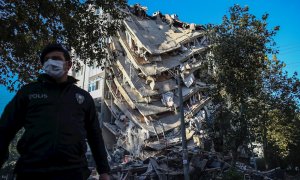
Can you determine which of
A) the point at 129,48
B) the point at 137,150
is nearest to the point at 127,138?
the point at 137,150

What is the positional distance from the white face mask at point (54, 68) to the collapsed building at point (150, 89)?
32807mm

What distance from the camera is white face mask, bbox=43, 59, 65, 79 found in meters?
2.86

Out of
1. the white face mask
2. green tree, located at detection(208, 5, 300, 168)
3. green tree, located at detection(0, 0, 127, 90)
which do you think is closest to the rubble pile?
green tree, located at detection(208, 5, 300, 168)

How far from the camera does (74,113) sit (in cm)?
276

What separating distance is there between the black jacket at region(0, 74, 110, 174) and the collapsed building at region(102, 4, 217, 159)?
1292 inches

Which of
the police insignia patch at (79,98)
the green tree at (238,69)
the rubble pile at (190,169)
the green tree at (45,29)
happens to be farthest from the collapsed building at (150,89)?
the police insignia patch at (79,98)

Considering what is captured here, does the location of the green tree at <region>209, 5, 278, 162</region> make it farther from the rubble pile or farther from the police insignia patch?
the police insignia patch

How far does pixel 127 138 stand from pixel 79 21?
28.3 metres

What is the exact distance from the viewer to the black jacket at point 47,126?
2.50 metres

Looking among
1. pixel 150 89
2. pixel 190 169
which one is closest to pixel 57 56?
pixel 190 169

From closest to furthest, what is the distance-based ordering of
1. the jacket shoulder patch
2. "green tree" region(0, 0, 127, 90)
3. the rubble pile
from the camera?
the jacket shoulder patch
"green tree" region(0, 0, 127, 90)
the rubble pile

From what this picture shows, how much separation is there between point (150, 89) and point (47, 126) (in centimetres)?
3773

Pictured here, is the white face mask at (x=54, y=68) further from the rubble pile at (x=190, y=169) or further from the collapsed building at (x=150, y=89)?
the collapsed building at (x=150, y=89)

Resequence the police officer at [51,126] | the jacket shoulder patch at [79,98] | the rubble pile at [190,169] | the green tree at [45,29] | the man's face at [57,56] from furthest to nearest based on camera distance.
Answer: the rubble pile at [190,169] < the green tree at [45,29] < the man's face at [57,56] < the jacket shoulder patch at [79,98] < the police officer at [51,126]
